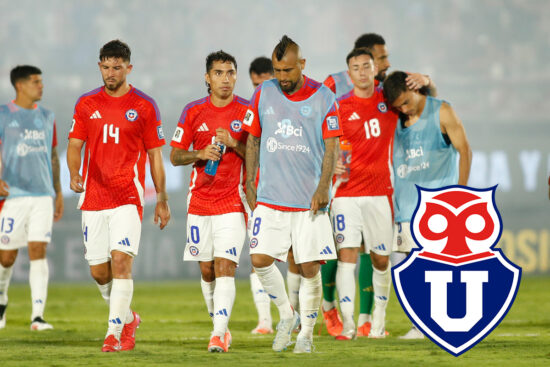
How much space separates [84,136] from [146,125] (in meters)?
0.48

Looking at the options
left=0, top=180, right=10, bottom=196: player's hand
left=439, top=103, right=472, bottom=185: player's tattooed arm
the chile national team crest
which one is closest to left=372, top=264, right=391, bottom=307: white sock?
left=439, top=103, right=472, bottom=185: player's tattooed arm

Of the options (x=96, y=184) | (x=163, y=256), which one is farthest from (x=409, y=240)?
(x=163, y=256)

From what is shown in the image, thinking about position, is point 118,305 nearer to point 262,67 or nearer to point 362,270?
point 362,270

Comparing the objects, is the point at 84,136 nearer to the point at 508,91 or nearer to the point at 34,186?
the point at 34,186

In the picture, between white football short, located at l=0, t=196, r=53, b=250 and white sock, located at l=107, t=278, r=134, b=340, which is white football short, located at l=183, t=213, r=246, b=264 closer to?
white sock, located at l=107, t=278, r=134, b=340

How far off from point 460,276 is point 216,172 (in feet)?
7.16

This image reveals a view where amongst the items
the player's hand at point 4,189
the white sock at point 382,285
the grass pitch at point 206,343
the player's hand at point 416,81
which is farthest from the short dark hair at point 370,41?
the player's hand at point 4,189

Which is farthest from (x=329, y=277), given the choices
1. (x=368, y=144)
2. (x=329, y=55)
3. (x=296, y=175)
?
(x=329, y=55)

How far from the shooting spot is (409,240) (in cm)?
758

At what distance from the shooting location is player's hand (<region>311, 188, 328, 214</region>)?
6082 mm

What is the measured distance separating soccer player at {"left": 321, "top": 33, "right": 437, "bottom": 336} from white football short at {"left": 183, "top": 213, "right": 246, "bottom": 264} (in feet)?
4.63

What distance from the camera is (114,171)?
6668mm

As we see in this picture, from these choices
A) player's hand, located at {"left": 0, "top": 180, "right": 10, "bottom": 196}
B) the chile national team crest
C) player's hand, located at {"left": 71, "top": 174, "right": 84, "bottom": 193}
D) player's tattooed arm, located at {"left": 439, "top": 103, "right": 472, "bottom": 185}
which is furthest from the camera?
player's hand, located at {"left": 0, "top": 180, "right": 10, "bottom": 196}

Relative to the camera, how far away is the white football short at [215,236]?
659 cm
